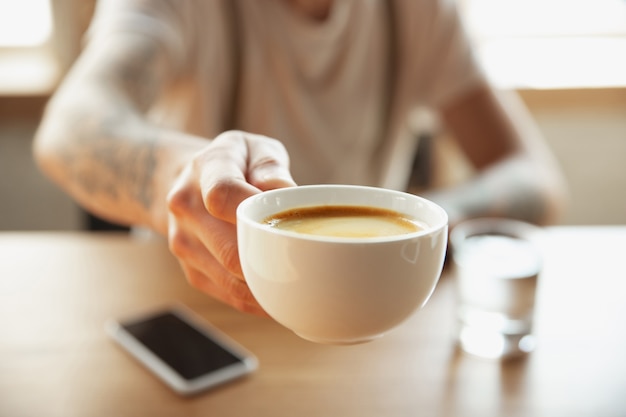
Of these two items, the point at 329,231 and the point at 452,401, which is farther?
the point at 452,401

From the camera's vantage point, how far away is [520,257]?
2.72 feet

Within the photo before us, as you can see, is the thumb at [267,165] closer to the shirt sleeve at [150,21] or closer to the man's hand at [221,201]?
the man's hand at [221,201]

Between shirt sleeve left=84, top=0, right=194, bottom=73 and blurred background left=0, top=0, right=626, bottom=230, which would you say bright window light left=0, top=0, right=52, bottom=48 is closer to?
blurred background left=0, top=0, right=626, bottom=230

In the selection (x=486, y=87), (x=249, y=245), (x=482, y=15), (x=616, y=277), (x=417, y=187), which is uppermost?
(x=482, y=15)

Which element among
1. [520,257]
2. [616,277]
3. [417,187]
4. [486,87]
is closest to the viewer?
[520,257]

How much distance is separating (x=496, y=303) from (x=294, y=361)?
0.25 meters

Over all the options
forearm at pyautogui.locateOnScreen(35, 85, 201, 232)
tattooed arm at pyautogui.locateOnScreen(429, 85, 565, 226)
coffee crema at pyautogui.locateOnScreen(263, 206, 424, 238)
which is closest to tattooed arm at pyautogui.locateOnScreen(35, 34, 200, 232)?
forearm at pyautogui.locateOnScreen(35, 85, 201, 232)

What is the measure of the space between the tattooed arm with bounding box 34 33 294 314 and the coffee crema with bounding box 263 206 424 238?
0.03 m

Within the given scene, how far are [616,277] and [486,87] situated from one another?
60cm

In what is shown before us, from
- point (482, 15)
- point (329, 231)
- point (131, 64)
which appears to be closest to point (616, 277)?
point (329, 231)

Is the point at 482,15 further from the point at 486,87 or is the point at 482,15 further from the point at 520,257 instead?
the point at 520,257

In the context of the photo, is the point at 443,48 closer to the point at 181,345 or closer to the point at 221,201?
the point at 181,345

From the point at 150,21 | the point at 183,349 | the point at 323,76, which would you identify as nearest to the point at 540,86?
the point at 323,76

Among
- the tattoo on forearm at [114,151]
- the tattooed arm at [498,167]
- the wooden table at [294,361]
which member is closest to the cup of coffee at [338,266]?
the wooden table at [294,361]
